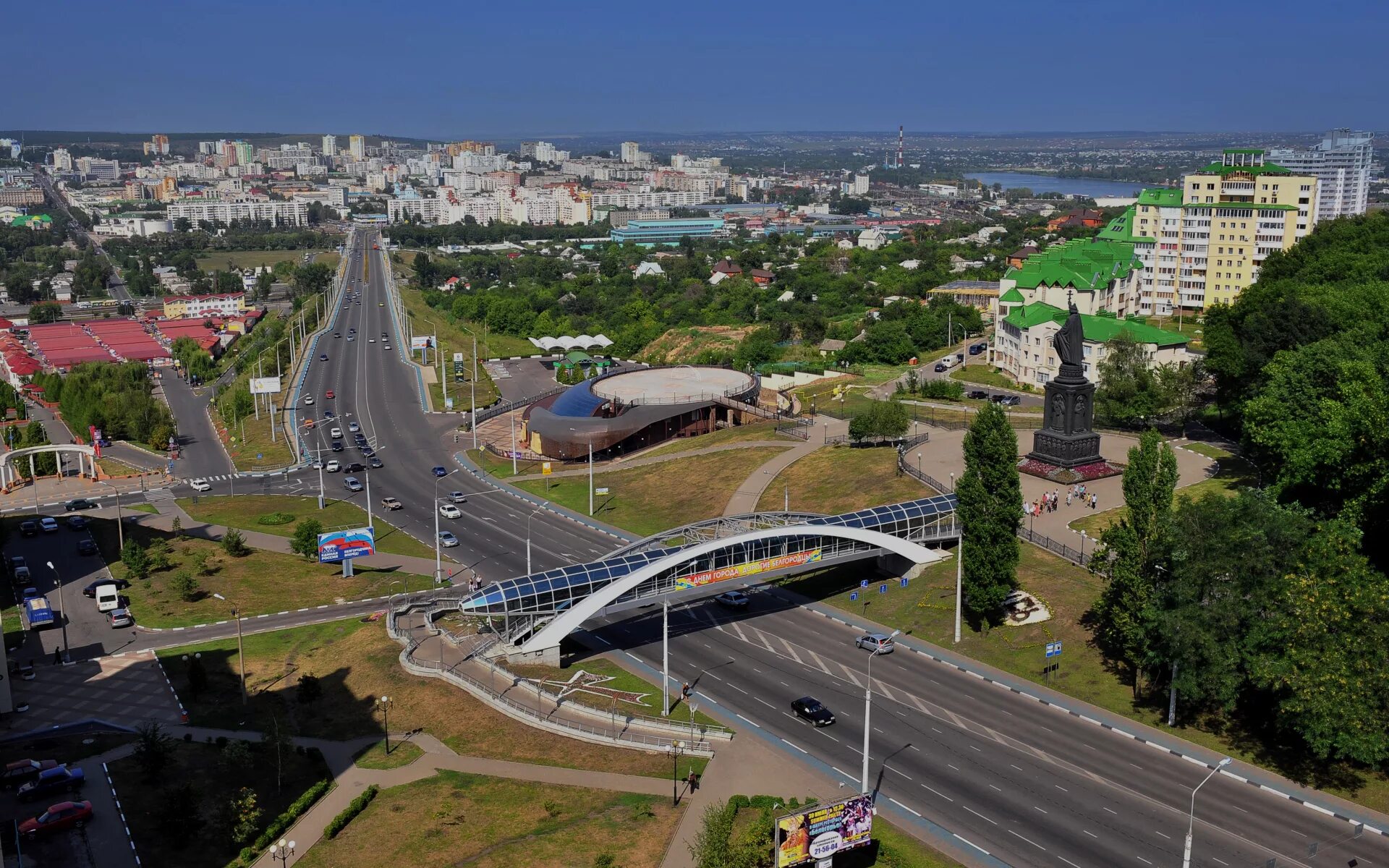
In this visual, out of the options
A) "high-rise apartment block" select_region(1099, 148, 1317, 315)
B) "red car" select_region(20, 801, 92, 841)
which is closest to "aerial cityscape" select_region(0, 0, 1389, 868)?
"red car" select_region(20, 801, 92, 841)

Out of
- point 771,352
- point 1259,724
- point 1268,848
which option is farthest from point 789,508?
point 771,352

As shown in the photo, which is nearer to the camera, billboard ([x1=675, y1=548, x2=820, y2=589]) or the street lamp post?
billboard ([x1=675, y1=548, x2=820, y2=589])

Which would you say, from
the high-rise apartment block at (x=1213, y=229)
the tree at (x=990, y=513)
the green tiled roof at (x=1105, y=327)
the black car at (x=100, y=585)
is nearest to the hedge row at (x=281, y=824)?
the black car at (x=100, y=585)

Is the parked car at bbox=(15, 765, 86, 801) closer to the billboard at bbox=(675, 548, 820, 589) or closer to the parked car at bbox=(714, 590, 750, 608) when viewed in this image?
the billboard at bbox=(675, 548, 820, 589)

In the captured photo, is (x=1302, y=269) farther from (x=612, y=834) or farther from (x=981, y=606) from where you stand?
(x=612, y=834)

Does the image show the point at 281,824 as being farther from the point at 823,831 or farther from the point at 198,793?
the point at 823,831

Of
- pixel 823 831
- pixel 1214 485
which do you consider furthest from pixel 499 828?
pixel 1214 485
